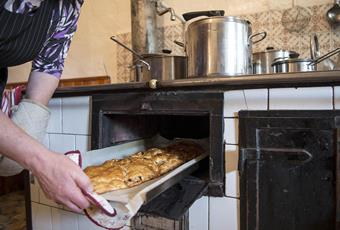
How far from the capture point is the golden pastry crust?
0.71 metres

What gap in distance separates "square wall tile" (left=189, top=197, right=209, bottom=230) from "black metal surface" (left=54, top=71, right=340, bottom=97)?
330mm

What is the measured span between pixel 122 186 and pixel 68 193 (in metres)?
0.22

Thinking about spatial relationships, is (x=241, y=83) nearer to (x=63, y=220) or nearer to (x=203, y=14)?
(x=203, y=14)

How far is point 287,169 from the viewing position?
2.31ft

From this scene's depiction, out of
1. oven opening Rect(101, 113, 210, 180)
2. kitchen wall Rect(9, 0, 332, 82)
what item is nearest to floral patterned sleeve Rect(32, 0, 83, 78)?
oven opening Rect(101, 113, 210, 180)

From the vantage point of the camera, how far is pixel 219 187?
0.80 meters

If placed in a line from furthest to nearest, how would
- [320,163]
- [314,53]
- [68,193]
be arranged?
[314,53], [320,163], [68,193]

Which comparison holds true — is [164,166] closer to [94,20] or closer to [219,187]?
[219,187]

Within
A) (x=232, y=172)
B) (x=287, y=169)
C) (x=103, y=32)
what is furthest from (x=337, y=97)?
(x=103, y=32)

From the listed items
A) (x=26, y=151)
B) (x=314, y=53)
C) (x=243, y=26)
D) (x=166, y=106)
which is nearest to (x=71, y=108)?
(x=166, y=106)

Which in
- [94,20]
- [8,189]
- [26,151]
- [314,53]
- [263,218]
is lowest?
[8,189]

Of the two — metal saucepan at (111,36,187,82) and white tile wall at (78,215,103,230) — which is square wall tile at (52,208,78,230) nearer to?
white tile wall at (78,215,103,230)

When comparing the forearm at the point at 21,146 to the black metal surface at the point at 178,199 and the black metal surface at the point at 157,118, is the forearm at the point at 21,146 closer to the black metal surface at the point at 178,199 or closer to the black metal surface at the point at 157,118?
the black metal surface at the point at 178,199

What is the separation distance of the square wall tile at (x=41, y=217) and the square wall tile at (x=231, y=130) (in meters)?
0.77
